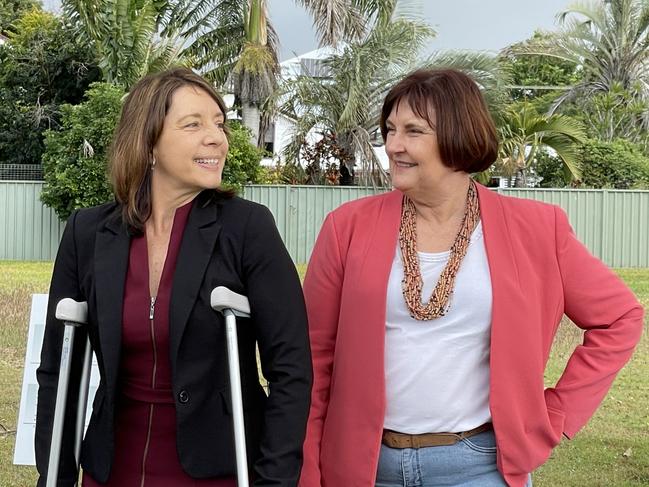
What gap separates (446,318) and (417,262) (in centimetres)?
19

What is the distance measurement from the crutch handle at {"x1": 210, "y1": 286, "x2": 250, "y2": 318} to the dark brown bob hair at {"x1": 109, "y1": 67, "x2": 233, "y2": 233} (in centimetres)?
37

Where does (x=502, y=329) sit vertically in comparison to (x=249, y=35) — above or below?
below

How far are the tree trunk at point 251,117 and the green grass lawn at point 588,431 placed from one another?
15.4 meters

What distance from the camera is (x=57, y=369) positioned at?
2787 millimetres

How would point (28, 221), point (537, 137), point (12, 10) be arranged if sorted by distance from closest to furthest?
1. point (28, 221)
2. point (537, 137)
3. point (12, 10)

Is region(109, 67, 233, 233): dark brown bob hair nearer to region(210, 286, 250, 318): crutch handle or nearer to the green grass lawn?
region(210, 286, 250, 318): crutch handle

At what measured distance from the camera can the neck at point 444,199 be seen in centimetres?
292

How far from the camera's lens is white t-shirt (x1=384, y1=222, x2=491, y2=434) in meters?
2.76

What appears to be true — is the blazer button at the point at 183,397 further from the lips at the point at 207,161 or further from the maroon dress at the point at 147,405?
the lips at the point at 207,161

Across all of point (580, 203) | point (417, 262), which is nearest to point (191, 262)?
point (417, 262)

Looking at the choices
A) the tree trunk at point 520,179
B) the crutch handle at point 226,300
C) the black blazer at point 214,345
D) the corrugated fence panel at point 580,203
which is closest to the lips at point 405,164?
the black blazer at point 214,345

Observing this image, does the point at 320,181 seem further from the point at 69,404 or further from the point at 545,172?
the point at 69,404

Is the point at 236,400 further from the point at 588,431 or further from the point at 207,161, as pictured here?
the point at 588,431

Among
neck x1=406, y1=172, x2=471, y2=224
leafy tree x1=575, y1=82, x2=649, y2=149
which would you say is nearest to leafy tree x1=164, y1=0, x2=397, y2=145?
leafy tree x1=575, y1=82, x2=649, y2=149
